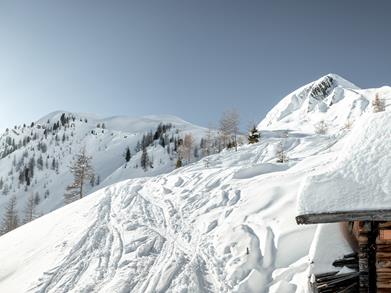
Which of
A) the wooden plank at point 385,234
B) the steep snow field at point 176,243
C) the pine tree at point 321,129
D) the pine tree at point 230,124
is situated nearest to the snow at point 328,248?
the steep snow field at point 176,243

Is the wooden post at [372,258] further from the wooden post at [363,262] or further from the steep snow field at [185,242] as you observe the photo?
the steep snow field at [185,242]

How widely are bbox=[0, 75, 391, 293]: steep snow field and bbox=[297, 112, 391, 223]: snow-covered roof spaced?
389 mm

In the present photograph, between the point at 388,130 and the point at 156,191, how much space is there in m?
20.8

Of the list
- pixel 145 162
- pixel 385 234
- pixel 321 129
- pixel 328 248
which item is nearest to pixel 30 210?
pixel 328 248

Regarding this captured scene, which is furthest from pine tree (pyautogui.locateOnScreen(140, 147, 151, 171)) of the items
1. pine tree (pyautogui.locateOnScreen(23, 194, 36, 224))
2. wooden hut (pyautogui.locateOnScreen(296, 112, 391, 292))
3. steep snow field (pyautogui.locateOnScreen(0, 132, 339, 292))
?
wooden hut (pyautogui.locateOnScreen(296, 112, 391, 292))

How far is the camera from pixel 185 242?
16.6 m

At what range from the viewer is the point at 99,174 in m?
162

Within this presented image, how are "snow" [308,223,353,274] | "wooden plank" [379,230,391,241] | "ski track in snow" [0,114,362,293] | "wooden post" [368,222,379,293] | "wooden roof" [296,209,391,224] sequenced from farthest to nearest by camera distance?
"ski track in snow" [0,114,362,293]
"snow" [308,223,353,274]
"wooden post" [368,222,379,293]
"wooden plank" [379,230,391,241]
"wooden roof" [296,209,391,224]

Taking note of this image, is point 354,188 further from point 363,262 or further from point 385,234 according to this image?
point 363,262

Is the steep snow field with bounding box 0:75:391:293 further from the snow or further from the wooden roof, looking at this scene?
the wooden roof

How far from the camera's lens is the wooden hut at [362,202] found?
6855 mm

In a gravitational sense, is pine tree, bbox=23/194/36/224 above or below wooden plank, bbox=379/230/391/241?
below

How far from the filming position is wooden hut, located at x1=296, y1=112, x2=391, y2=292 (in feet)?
22.5

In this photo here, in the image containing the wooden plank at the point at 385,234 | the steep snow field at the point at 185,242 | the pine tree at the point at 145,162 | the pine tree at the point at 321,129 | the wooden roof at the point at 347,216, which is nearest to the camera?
the wooden roof at the point at 347,216
